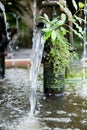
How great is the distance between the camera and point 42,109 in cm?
582

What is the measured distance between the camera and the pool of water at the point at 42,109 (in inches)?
199

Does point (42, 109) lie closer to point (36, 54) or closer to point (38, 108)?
point (38, 108)

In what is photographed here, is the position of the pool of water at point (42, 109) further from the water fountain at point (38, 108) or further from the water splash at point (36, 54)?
the water splash at point (36, 54)

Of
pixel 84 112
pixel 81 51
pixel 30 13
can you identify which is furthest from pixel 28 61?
pixel 84 112

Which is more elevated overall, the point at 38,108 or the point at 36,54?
the point at 36,54

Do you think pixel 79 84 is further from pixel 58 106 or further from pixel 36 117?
pixel 36 117

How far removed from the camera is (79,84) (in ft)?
24.8

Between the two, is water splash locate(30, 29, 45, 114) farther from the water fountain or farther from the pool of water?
the pool of water

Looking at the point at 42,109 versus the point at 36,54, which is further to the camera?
the point at 36,54

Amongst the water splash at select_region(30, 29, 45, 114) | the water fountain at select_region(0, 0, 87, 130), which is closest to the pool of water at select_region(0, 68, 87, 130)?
the water fountain at select_region(0, 0, 87, 130)

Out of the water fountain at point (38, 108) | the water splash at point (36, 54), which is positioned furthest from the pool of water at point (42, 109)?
the water splash at point (36, 54)

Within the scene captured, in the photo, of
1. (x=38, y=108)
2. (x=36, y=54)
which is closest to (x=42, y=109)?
(x=38, y=108)

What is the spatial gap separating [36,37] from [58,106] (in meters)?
1.10

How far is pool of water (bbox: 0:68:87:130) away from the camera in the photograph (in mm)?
5066
